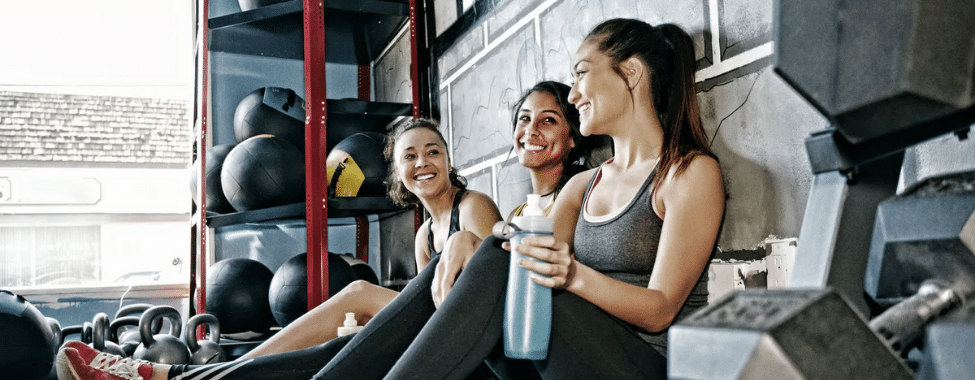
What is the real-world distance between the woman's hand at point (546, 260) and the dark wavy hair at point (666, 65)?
0.41 metres

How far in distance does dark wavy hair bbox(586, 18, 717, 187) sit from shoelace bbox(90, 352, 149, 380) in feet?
3.34

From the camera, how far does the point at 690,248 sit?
43.7 inches

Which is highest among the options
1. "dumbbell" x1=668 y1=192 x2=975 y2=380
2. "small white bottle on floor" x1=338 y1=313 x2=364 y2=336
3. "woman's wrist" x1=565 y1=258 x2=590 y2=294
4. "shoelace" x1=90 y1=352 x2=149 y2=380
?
"dumbbell" x1=668 y1=192 x2=975 y2=380

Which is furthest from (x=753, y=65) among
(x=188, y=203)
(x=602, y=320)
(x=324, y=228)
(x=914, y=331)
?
(x=188, y=203)

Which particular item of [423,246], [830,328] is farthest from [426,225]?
[830,328]

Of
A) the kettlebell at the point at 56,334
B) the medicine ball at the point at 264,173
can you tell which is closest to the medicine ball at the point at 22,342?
the kettlebell at the point at 56,334

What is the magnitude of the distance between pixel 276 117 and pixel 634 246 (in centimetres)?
195

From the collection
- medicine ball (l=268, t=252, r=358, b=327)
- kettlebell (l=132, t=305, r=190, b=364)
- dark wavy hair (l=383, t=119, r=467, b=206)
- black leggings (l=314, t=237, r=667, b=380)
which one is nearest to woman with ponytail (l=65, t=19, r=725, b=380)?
black leggings (l=314, t=237, r=667, b=380)

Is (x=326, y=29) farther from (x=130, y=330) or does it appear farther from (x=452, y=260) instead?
(x=452, y=260)

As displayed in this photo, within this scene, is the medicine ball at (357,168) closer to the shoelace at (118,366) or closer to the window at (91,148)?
the window at (91,148)

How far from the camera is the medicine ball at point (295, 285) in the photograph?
8.07ft

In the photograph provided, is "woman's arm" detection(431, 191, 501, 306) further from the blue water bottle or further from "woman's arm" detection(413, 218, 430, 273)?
"woman's arm" detection(413, 218, 430, 273)

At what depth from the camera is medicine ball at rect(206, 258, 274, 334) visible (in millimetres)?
2572

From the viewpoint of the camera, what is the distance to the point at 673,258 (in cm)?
110
